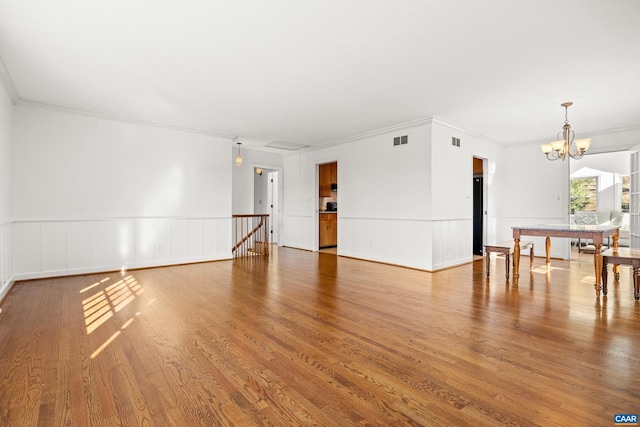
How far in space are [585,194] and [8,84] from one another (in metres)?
13.4

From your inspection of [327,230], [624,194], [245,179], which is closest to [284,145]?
[245,179]

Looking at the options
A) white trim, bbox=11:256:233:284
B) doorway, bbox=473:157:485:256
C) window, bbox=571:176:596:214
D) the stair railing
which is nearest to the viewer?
white trim, bbox=11:256:233:284

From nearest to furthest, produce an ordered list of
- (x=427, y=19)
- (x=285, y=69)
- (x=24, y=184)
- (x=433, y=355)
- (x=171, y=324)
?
(x=433, y=355) → (x=427, y=19) → (x=171, y=324) → (x=285, y=69) → (x=24, y=184)

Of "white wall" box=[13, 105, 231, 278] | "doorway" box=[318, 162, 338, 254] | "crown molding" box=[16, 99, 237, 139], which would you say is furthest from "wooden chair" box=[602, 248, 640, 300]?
"crown molding" box=[16, 99, 237, 139]

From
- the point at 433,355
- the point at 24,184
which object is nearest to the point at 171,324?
the point at 433,355

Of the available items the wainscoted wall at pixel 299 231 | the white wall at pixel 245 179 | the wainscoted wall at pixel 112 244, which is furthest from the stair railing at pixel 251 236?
the wainscoted wall at pixel 299 231

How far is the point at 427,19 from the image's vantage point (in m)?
2.65

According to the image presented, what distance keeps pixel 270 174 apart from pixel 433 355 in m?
8.66

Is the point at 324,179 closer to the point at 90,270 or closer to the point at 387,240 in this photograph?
the point at 387,240

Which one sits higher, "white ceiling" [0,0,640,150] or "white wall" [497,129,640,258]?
"white ceiling" [0,0,640,150]

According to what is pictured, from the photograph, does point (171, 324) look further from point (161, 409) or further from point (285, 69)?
point (285, 69)

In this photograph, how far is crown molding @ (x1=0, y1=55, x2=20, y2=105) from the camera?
3586 mm

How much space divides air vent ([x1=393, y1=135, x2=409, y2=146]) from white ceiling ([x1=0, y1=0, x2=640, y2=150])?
556 mm

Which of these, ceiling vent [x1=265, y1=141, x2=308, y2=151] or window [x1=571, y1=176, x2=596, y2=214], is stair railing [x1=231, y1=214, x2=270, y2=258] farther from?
window [x1=571, y1=176, x2=596, y2=214]
